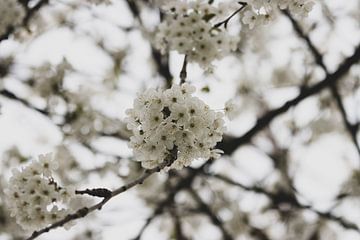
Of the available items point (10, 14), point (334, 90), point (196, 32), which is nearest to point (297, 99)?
point (334, 90)

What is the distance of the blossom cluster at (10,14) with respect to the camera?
5031mm

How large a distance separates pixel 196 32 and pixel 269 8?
60cm

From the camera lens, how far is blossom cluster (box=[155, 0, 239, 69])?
3.96 m

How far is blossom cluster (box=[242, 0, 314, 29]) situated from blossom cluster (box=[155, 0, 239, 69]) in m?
0.30

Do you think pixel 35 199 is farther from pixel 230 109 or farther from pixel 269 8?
pixel 269 8

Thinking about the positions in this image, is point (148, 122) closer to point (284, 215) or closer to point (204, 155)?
point (204, 155)

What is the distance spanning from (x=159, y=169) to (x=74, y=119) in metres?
3.28

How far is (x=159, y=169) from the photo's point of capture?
9.57 ft

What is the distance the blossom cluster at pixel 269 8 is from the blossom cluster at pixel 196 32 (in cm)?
30

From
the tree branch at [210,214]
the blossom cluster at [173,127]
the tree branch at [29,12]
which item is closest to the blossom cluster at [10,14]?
the tree branch at [29,12]

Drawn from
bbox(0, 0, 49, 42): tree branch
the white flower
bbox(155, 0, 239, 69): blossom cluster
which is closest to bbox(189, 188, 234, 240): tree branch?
bbox(0, 0, 49, 42): tree branch

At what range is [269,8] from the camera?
3617 mm

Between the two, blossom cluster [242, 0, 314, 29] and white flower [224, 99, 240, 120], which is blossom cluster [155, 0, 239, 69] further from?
white flower [224, 99, 240, 120]

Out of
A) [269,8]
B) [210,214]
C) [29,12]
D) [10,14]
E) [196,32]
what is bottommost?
[269,8]
